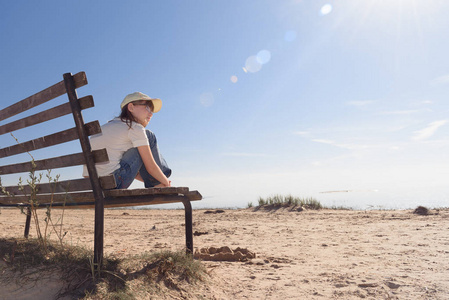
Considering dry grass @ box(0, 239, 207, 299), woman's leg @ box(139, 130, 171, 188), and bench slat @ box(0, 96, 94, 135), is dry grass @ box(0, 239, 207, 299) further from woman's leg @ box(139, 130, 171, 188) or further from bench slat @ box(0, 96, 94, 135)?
bench slat @ box(0, 96, 94, 135)

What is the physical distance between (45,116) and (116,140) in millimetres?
661

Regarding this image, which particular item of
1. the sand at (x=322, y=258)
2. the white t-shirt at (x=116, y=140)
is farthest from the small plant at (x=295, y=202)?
the white t-shirt at (x=116, y=140)

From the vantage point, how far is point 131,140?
120 inches

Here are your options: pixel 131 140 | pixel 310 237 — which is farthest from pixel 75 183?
pixel 310 237

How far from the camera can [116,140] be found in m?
3.07

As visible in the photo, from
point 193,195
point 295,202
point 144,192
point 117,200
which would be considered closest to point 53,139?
point 117,200

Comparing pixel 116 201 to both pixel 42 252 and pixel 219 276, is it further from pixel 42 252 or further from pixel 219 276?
pixel 219 276

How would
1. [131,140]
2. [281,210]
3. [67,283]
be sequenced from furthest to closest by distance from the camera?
[281,210], [131,140], [67,283]

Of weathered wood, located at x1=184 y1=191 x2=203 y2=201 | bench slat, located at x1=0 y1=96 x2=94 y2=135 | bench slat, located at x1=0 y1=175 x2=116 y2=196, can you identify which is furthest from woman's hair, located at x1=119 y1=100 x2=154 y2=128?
weathered wood, located at x1=184 y1=191 x2=203 y2=201

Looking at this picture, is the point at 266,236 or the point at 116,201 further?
the point at 266,236

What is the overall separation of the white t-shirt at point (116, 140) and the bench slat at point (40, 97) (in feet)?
1.77

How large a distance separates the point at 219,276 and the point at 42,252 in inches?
64.2

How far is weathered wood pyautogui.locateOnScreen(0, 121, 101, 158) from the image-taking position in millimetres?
2438

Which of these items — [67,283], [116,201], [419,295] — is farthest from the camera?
[419,295]
